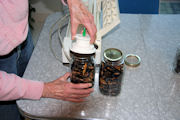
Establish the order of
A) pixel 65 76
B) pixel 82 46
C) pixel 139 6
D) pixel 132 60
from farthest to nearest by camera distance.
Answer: pixel 139 6, pixel 132 60, pixel 65 76, pixel 82 46

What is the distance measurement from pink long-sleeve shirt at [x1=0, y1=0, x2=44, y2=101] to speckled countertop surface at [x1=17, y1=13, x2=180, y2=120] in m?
0.05

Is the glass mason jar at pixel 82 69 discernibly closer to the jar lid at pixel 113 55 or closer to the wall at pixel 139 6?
the jar lid at pixel 113 55

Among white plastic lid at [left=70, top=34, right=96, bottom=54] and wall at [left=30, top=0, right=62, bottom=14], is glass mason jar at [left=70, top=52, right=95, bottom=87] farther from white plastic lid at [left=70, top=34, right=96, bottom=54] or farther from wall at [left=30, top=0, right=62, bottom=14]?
wall at [left=30, top=0, right=62, bottom=14]

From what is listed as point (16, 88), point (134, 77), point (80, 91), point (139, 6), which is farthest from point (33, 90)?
point (139, 6)

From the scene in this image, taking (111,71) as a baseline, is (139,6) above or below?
below

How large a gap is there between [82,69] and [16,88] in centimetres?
24

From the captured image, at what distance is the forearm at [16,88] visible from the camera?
71 centimetres

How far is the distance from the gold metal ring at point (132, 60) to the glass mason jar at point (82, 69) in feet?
0.75

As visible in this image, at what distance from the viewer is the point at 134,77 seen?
90 cm

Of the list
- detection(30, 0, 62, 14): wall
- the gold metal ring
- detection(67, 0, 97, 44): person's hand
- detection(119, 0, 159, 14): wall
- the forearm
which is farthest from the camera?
detection(30, 0, 62, 14): wall

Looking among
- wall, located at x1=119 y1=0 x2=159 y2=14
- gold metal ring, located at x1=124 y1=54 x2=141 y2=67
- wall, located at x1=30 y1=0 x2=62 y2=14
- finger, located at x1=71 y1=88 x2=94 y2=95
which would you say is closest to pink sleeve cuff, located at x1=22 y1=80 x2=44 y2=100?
finger, located at x1=71 y1=88 x2=94 y2=95

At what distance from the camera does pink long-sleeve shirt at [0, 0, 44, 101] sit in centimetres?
72

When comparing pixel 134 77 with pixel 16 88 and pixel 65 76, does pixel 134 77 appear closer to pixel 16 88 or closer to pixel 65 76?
pixel 65 76

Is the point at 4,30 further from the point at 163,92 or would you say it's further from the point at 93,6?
the point at 163,92
